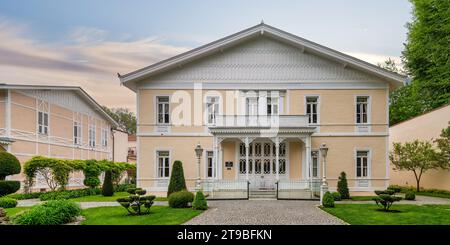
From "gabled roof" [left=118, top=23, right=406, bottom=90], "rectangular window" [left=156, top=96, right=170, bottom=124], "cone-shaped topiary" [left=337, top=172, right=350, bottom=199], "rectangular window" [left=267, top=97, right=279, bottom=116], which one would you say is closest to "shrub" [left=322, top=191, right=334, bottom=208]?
"cone-shaped topiary" [left=337, top=172, right=350, bottom=199]

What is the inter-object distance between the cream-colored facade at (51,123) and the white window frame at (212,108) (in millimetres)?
11596

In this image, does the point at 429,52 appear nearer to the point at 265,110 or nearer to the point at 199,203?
the point at 265,110

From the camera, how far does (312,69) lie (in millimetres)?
23938

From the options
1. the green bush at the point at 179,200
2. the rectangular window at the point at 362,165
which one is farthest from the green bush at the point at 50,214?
the rectangular window at the point at 362,165

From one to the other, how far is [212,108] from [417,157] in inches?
491

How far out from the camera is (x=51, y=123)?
31.6 m

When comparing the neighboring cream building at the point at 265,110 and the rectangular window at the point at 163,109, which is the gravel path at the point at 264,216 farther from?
the rectangular window at the point at 163,109

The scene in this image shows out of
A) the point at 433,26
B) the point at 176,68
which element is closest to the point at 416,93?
the point at 433,26

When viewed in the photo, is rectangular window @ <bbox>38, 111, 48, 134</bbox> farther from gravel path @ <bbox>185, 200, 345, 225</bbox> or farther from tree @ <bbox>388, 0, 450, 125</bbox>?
tree @ <bbox>388, 0, 450, 125</bbox>

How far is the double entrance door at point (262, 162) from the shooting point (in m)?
23.7

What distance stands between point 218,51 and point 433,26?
1467 centimetres
